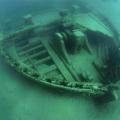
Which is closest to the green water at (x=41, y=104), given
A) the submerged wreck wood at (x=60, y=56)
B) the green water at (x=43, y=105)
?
the green water at (x=43, y=105)

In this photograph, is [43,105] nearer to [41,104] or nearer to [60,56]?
[41,104]

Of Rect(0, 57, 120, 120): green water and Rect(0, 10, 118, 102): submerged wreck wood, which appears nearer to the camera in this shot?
Rect(0, 57, 120, 120): green water

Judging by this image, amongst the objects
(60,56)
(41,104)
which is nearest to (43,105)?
(41,104)

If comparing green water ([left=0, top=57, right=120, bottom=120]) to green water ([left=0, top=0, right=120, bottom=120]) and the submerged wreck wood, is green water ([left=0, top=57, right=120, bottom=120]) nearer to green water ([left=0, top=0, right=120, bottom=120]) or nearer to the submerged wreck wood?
green water ([left=0, top=0, right=120, bottom=120])

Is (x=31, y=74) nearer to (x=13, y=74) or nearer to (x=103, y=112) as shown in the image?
(x=13, y=74)

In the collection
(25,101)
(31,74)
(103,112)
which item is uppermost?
(31,74)

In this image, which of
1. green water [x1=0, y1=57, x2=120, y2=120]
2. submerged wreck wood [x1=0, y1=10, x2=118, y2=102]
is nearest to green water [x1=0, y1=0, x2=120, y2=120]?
green water [x1=0, y1=57, x2=120, y2=120]

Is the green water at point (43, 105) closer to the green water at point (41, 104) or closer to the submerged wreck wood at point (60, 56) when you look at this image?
the green water at point (41, 104)

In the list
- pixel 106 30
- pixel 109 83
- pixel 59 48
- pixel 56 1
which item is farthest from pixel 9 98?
pixel 56 1
